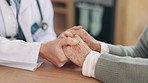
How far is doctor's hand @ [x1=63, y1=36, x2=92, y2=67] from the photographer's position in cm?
88

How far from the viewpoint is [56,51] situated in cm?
90

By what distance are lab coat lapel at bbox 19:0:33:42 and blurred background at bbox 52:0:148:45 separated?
3.97 feet

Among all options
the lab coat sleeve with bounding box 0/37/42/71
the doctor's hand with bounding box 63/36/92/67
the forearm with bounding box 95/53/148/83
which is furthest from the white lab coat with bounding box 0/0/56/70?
the forearm with bounding box 95/53/148/83

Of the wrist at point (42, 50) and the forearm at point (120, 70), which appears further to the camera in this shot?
the wrist at point (42, 50)

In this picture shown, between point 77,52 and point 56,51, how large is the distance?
0.07 m

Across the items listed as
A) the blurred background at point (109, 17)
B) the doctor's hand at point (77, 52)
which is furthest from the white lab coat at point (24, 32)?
the blurred background at point (109, 17)

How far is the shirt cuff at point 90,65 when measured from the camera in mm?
820

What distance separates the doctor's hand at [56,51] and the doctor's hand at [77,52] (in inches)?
0.6

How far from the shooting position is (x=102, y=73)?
2.63 ft

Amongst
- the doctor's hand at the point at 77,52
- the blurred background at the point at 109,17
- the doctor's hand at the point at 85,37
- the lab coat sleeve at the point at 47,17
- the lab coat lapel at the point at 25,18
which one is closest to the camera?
the doctor's hand at the point at 77,52

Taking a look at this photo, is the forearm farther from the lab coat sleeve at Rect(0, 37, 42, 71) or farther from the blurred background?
the blurred background

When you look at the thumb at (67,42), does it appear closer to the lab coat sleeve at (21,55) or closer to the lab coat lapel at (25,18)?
the lab coat sleeve at (21,55)

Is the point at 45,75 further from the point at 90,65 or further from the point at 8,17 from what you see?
the point at 8,17

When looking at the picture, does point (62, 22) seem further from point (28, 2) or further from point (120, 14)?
A: point (28, 2)
